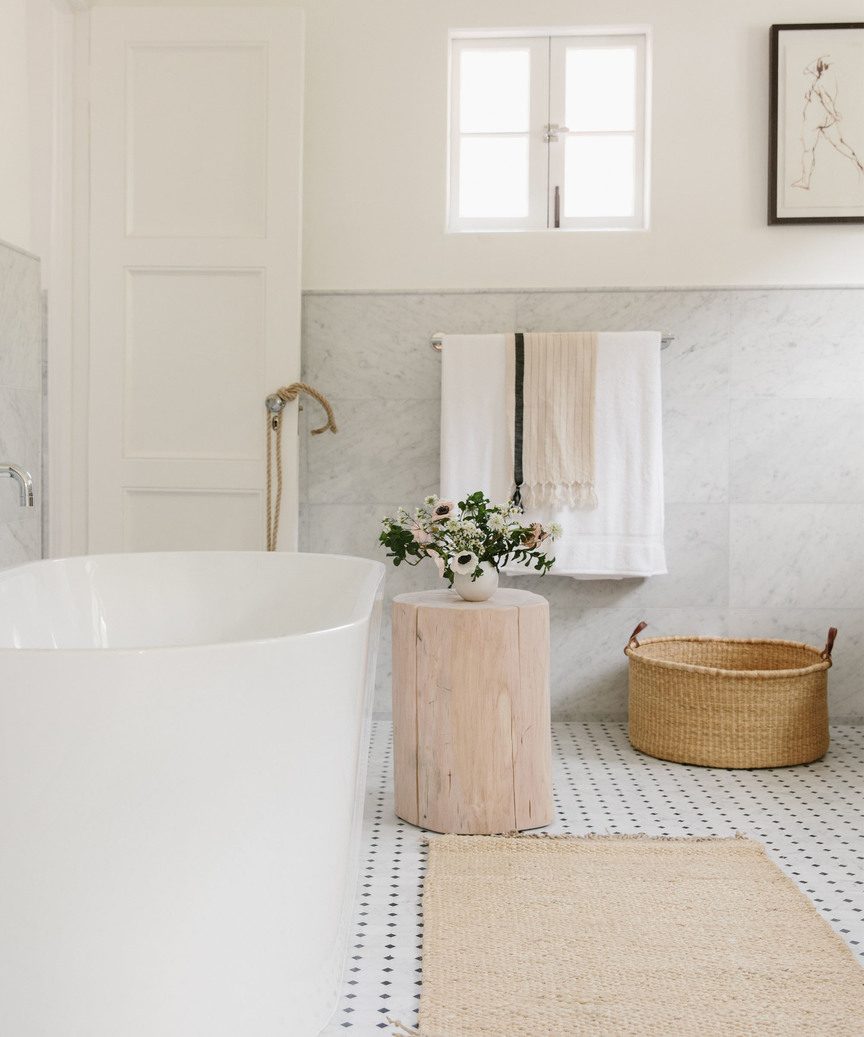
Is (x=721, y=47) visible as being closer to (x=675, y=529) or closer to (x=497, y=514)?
(x=675, y=529)

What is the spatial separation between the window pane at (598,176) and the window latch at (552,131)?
38mm

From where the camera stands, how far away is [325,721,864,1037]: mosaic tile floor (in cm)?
180

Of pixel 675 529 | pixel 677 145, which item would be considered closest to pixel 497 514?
pixel 675 529

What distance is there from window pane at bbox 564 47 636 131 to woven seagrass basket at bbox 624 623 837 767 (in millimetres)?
1655

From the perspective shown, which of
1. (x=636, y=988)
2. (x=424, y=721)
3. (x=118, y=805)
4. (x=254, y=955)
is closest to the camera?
(x=118, y=805)

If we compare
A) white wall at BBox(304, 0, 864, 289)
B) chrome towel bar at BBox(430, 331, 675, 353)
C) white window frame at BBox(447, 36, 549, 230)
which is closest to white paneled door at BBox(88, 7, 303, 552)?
white wall at BBox(304, 0, 864, 289)

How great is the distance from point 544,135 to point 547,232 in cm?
34

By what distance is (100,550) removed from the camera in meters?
3.24

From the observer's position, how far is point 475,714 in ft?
7.77

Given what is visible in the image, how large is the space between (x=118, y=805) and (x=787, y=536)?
2.54m

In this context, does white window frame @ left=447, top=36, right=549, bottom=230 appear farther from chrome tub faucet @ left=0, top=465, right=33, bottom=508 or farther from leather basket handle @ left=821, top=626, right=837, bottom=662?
chrome tub faucet @ left=0, top=465, right=33, bottom=508

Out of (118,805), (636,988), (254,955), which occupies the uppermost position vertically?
(118,805)

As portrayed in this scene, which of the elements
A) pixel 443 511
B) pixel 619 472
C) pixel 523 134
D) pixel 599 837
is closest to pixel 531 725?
pixel 599 837

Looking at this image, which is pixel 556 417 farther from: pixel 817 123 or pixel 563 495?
pixel 817 123
